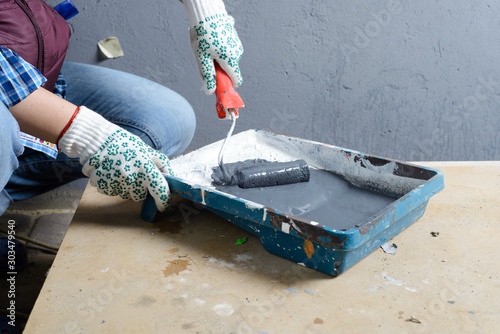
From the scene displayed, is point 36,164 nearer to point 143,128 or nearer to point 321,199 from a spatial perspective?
point 143,128

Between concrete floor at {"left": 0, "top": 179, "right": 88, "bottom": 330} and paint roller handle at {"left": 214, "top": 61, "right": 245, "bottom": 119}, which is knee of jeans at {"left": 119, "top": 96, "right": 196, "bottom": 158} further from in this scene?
concrete floor at {"left": 0, "top": 179, "right": 88, "bottom": 330}

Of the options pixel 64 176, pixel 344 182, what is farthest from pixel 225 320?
pixel 64 176

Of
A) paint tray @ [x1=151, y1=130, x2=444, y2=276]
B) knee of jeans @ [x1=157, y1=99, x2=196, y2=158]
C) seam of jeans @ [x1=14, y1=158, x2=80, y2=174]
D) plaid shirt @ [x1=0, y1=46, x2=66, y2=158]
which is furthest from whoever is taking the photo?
knee of jeans @ [x1=157, y1=99, x2=196, y2=158]

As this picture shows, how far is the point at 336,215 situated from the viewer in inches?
36.7

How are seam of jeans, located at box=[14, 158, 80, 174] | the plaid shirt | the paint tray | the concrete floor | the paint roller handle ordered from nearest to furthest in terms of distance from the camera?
the paint tray
the plaid shirt
the paint roller handle
seam of jeans, located at box=[14, 158, 80, 174]
the concrete floor

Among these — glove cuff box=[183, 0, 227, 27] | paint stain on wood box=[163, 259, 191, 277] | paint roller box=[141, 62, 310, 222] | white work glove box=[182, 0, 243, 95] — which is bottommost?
paint stain on wood box=[163, 259, 191, 277]

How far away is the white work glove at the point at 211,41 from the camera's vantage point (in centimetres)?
106

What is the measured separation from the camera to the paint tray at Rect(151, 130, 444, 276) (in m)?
0.78

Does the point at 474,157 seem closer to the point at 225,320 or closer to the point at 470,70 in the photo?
the point at 470,70

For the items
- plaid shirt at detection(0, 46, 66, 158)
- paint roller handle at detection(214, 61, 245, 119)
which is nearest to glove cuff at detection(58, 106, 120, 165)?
plaid shirt at detection(0, 46, 66, 158)

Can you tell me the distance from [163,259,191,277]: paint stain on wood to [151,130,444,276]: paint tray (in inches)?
4.8

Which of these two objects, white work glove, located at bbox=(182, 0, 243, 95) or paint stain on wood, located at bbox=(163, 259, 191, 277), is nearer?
paint stain on wood, located at bbox=(163, 259, 191, 277)

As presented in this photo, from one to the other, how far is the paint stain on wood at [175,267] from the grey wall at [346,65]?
949mm

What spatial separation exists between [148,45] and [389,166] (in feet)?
3.24
